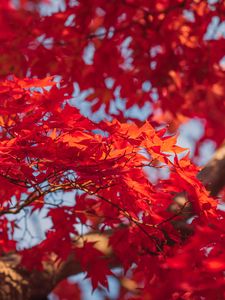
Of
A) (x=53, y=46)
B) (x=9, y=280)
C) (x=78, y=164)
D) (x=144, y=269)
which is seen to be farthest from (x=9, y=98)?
(x=9, y=280)

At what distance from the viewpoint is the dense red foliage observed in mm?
1711

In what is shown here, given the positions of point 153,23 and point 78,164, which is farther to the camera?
point 153,23

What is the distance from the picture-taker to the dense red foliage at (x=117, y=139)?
171 cm

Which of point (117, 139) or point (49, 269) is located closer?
point (117, 139)

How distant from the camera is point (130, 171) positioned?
182cm

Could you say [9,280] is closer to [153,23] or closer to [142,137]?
[142,137]

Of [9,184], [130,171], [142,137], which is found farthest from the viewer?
[9,184]

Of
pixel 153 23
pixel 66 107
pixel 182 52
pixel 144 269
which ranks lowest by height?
pixel 144 269

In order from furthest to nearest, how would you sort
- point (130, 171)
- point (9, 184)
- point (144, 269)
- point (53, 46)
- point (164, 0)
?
1. point (164, 0)
2. point (53, 46)
3. point (144, 269)
4. point (9, 184)
5. point (130, 171)

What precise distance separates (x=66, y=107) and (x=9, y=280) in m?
1.60

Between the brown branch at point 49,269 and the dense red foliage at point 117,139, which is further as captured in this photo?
the brown branch at point 49,269

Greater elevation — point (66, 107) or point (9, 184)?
point (66, 107)

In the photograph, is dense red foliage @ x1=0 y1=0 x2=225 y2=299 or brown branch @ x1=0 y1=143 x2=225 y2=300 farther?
brown branch @ x1=0 y1=143 x2=225 y2=300

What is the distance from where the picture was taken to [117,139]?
1734 millimetres
